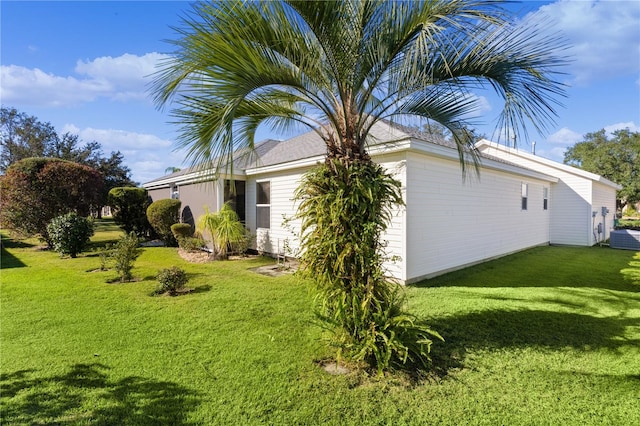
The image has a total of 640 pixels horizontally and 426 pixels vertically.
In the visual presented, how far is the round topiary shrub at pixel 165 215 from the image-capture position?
1283 centimetres

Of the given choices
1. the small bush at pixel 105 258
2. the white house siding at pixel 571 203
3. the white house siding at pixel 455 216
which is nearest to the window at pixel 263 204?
the small bush at pixel 105 258

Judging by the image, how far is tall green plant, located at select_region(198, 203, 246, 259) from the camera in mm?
9875

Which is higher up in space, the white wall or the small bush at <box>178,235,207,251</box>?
the white wall

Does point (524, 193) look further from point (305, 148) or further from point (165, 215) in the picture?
point (165, 215)

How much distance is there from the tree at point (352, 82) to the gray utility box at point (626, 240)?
14.2 metres

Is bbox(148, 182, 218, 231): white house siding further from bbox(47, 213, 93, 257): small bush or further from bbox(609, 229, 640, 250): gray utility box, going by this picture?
bbox(609, 229, 640, 250): gray utility box

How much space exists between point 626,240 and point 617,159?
29749 millimetres

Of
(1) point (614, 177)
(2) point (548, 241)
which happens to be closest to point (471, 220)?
(2) point (548, 241)

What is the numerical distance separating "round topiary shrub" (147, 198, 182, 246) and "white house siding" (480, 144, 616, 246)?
13490 mm

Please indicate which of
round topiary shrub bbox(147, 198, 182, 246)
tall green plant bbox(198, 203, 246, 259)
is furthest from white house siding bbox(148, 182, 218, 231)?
tall green plant bbox(198, 203, 246, 259)

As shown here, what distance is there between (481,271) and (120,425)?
8277 millimetres

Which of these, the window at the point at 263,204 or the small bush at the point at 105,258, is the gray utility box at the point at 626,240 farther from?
the small bush at the point at 105,258

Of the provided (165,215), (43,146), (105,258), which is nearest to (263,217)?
(105,258)

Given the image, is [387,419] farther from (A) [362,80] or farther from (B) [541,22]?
(B) [541,22]
